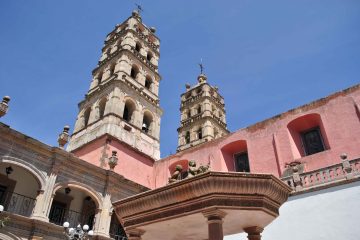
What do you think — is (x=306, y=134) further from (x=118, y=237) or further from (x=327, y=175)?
(x=118, y=237)

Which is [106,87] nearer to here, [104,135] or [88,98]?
[88,98]

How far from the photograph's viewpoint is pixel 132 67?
24.3m

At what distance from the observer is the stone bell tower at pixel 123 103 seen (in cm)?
1908

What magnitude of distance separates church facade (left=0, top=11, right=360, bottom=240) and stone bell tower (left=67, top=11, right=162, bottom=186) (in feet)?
0.26

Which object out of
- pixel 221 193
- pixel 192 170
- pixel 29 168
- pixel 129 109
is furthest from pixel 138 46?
pixel 221 193

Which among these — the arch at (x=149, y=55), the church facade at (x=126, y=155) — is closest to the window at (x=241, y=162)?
the church facade at (x=126, y=155)

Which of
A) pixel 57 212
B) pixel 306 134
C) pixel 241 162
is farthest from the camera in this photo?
pixel 241 162

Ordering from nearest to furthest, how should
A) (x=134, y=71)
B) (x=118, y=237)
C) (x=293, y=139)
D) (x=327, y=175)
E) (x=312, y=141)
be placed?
1. (x=327, y=175)
2. (x=118, y=237)
3. (x=312, y=141)
4. (x=293, y=139)
5. (x=134, y=71)

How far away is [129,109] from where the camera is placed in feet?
72.0

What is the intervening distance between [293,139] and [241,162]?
3.14 metres

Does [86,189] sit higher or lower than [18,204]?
higher

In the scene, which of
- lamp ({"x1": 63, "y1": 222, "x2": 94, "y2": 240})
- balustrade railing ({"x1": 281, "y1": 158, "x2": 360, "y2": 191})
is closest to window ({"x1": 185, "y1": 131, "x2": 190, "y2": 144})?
balustrade railing ({"x1": 281, "y1": 158, "x2": 360, "y2": 191})

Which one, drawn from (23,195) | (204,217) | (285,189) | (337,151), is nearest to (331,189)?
(337,151)

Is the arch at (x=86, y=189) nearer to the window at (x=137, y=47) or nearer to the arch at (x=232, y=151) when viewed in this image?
the arch at (x=232, y=151)
